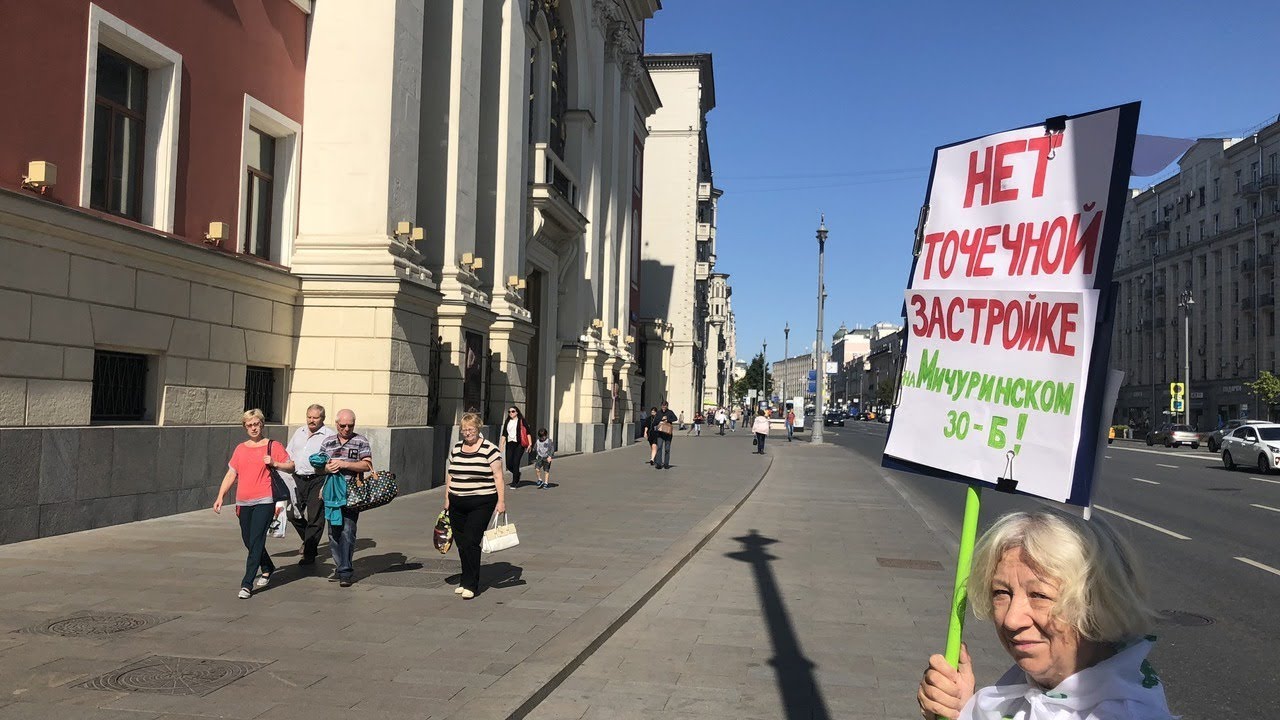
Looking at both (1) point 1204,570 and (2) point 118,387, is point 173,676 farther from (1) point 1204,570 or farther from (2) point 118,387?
(1) point 1204,570

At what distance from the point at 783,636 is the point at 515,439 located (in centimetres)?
1291

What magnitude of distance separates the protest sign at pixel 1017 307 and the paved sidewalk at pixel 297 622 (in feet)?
10.3

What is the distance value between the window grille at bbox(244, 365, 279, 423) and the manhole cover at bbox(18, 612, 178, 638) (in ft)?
28.2

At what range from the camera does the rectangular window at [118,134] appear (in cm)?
1265

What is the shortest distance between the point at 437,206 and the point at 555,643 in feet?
48.7

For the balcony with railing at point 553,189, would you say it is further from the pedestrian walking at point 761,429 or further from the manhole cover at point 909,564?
the manhole cover at point 909,564

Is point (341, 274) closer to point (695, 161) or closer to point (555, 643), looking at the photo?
point (555, 643)

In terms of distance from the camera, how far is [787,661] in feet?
22.4

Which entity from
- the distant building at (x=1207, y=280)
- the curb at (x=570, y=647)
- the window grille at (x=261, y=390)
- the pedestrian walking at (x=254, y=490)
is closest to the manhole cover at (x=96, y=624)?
the pedestrian walking at (x=254, y=490)

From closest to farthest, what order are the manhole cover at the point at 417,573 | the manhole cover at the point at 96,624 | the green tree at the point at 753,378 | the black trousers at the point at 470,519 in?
the manhole cover at the point at 96,624, the black trousers at the point at 470,519, the manhole cover at the point at 417,573, the green tree at the point at 753,378

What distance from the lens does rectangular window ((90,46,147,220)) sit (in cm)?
1265

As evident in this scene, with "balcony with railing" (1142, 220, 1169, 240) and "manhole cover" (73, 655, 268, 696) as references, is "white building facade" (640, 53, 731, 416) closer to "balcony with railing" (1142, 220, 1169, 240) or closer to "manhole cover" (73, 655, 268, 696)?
"balcony with railing" (1142, 220, 1169, 240)

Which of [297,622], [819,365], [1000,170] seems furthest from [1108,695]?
[819,365]

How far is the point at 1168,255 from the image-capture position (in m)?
80.3
